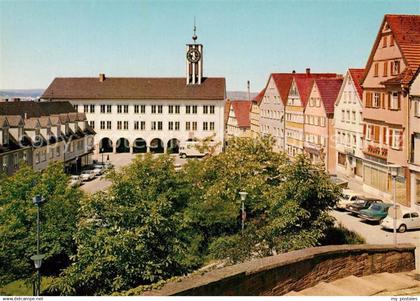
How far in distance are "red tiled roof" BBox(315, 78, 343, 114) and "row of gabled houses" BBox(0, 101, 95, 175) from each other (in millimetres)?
22373

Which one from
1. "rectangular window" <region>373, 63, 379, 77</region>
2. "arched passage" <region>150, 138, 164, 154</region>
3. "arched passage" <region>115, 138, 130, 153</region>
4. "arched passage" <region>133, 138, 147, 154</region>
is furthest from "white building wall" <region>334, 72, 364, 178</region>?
"arched passage" <region>115, 138, 130, 153</region>

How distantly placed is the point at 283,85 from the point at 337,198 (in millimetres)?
41298

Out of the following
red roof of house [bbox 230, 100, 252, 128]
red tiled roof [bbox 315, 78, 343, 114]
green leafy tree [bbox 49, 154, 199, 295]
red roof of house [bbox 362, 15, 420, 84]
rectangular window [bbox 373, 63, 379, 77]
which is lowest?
green leafy tree [bbox 49, 154, 199, 295]

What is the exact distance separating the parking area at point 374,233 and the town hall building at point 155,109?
147 ft

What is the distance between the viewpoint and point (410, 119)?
91.6 ft

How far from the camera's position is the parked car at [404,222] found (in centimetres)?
2238

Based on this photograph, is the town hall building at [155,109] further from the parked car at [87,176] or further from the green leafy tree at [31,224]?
the green leafy tree at [31,224]

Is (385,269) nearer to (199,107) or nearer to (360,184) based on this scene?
(360,184)

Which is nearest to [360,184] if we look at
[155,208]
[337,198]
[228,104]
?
[337,198]

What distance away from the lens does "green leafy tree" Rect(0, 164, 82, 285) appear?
1833 centimetres

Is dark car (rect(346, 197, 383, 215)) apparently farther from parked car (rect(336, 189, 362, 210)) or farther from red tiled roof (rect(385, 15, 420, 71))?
red tiled roof (rect(385, 15, 420, 71))

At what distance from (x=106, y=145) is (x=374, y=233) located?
53720 mm

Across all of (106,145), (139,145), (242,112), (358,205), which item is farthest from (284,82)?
(358,205)

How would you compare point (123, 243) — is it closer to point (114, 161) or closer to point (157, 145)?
point (114, 161)
